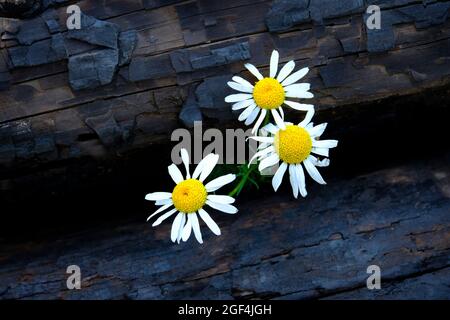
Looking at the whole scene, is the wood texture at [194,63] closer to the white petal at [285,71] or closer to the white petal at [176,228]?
the white petal at [285,71]

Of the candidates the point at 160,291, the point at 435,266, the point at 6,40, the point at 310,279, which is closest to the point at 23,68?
the point at 6,40

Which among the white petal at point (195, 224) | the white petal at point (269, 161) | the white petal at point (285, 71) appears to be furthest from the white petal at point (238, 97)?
the white petal at point (195, 224)

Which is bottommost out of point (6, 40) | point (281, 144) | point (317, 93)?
point (281, 144)

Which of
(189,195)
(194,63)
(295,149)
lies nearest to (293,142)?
(295,149)

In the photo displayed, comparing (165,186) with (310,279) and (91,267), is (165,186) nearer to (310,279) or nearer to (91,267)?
(91,267)

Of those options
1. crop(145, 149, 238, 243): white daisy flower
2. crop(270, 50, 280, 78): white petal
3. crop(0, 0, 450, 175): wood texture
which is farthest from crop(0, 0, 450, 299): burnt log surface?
crop(145, 149, 238, 243): white daisy flower

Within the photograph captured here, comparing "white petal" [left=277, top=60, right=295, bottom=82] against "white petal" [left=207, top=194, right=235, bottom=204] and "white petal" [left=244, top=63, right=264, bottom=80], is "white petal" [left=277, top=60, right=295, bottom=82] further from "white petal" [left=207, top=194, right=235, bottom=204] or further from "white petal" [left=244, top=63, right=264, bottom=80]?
"white petal" [left=207, top=194, right=235, bottom=204]

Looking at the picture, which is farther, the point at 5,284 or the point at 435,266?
the point at 5,284
